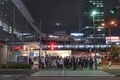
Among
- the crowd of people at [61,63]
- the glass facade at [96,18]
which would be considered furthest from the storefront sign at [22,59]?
the glass facade at [96,18]

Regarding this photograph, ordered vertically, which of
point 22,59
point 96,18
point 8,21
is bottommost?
point 22,59

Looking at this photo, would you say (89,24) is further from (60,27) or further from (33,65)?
(33,65)

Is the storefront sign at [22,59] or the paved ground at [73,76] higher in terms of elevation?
the storefront sign at [22,59]

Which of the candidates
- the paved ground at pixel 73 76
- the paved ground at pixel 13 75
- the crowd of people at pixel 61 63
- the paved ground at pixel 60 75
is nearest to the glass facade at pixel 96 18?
the crowd of people at pixel 61 63

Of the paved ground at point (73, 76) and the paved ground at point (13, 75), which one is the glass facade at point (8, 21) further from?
the paved ground at point (73, 76)

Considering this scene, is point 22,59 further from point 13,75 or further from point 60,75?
point 13,75

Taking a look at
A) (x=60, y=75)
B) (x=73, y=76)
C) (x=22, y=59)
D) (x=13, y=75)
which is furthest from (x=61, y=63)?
(x=13, y=75)

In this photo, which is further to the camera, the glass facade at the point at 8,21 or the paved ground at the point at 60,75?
the glass facade at the point at 8,21

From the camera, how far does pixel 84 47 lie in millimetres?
107250

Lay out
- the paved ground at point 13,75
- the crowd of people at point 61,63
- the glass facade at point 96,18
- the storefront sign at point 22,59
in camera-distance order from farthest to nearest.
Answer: the glass facade at point 96,18
the storefront sign at point 22,59
the crowd of people at point 61,63
the paved ground at point 13,75

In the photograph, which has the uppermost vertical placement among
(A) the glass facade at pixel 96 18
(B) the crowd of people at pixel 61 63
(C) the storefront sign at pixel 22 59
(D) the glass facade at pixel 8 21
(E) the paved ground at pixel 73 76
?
(A) the glass facade at pixel 96 18

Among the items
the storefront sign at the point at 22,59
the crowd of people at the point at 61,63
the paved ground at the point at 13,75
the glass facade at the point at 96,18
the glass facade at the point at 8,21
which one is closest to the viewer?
the paved ground at the point at 13,75

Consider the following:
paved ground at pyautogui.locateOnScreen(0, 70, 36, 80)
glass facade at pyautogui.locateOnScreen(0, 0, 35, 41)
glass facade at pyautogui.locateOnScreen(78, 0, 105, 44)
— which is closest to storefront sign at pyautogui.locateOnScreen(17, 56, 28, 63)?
paved ground at pyautogui.locateOnScreen(0, 70, 36, 80)

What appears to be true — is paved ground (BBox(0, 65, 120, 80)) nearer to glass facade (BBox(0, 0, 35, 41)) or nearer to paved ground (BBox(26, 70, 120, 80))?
paved ground (BBox(26, 70, 120, 80))
